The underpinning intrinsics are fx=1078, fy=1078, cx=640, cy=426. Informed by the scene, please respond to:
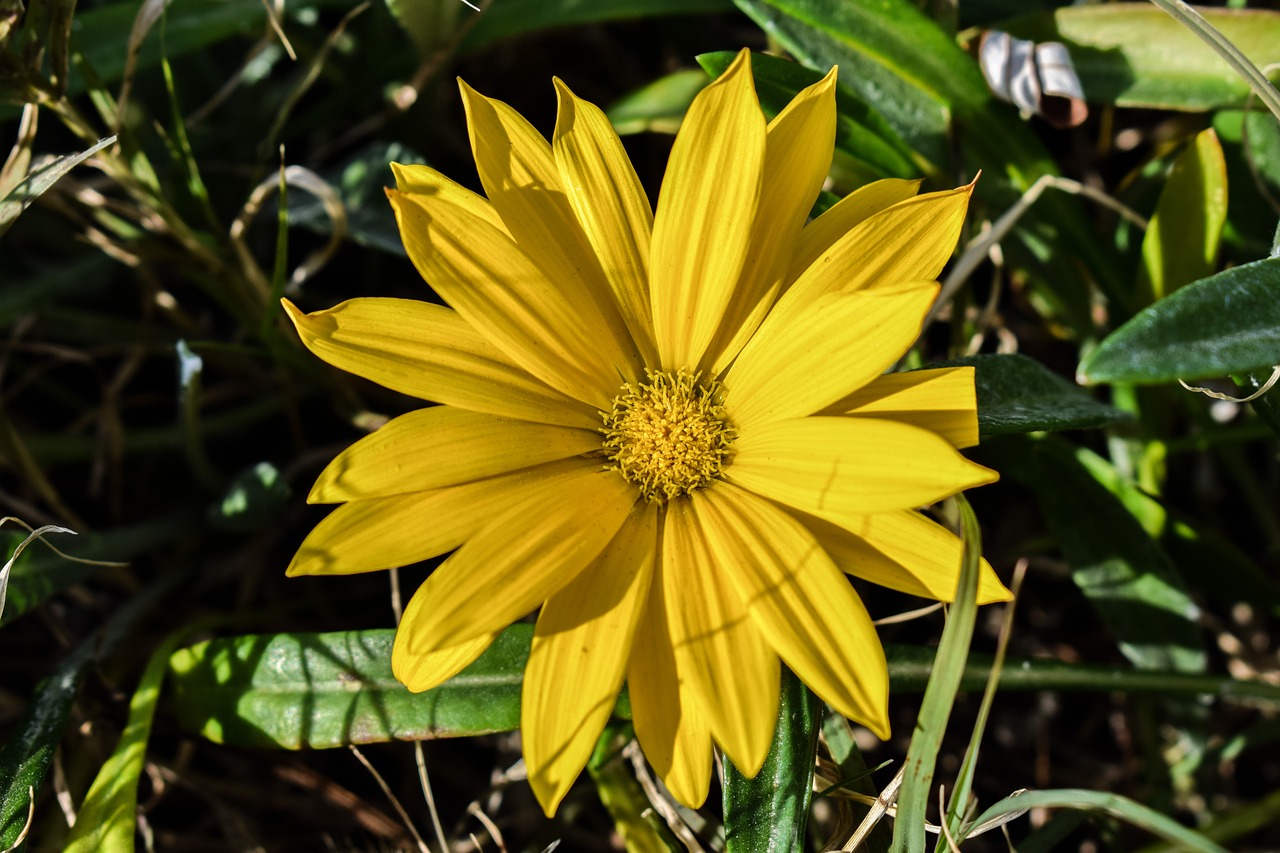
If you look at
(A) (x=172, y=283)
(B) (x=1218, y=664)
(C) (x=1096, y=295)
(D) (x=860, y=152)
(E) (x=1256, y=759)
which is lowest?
(E) (x=1256, y=759)

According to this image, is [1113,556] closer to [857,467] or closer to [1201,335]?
[1201,335]

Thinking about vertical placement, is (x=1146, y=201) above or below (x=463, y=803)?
above

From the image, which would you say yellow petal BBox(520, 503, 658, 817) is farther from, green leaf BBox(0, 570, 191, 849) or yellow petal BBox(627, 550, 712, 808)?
green leaf BBox(0, 570, 191, 849)

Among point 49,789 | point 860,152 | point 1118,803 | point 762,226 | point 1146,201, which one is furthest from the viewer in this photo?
point 1146,201

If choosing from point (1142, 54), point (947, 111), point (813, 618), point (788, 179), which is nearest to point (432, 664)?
point (813, 618)

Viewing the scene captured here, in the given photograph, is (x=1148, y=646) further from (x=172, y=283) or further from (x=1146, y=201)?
(x=172, y=283)

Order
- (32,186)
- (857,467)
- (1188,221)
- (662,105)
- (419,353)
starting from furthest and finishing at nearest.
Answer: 1. (662,105)
2. (1188,221)
3. (32,186)
4. (419,353)
5. (857,467)

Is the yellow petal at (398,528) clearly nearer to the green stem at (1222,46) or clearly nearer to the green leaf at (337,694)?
the green leaf at (337,694)

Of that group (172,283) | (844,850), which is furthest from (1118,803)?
(172,283)
